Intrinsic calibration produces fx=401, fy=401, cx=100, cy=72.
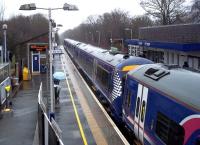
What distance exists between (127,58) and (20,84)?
1915 cm

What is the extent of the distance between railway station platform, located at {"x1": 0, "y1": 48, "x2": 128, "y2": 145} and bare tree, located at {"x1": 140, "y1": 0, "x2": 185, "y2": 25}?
45.2 m

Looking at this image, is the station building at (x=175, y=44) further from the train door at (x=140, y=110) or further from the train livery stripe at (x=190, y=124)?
the train livery stripe at (x=190, y=124)

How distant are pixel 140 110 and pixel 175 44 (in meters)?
22.0

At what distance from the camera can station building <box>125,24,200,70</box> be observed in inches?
1257

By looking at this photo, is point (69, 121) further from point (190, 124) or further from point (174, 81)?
point (190, 124)

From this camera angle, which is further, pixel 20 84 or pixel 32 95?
pixel 20 84

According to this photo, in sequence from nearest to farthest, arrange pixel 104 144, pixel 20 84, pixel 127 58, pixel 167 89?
pixel 167 89 → pixel 104 144 → pixel 127 58 → pixel 20 84

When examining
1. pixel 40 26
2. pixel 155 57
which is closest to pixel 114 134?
pixel 155 57

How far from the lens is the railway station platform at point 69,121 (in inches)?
580

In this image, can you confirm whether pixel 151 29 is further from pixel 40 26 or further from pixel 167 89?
pixel 167 89

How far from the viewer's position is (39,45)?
1485 inches

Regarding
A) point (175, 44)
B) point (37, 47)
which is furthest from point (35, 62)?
point (175, 44)

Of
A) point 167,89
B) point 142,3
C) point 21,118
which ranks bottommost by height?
point 21,118

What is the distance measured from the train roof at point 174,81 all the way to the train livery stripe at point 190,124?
0.62ft
